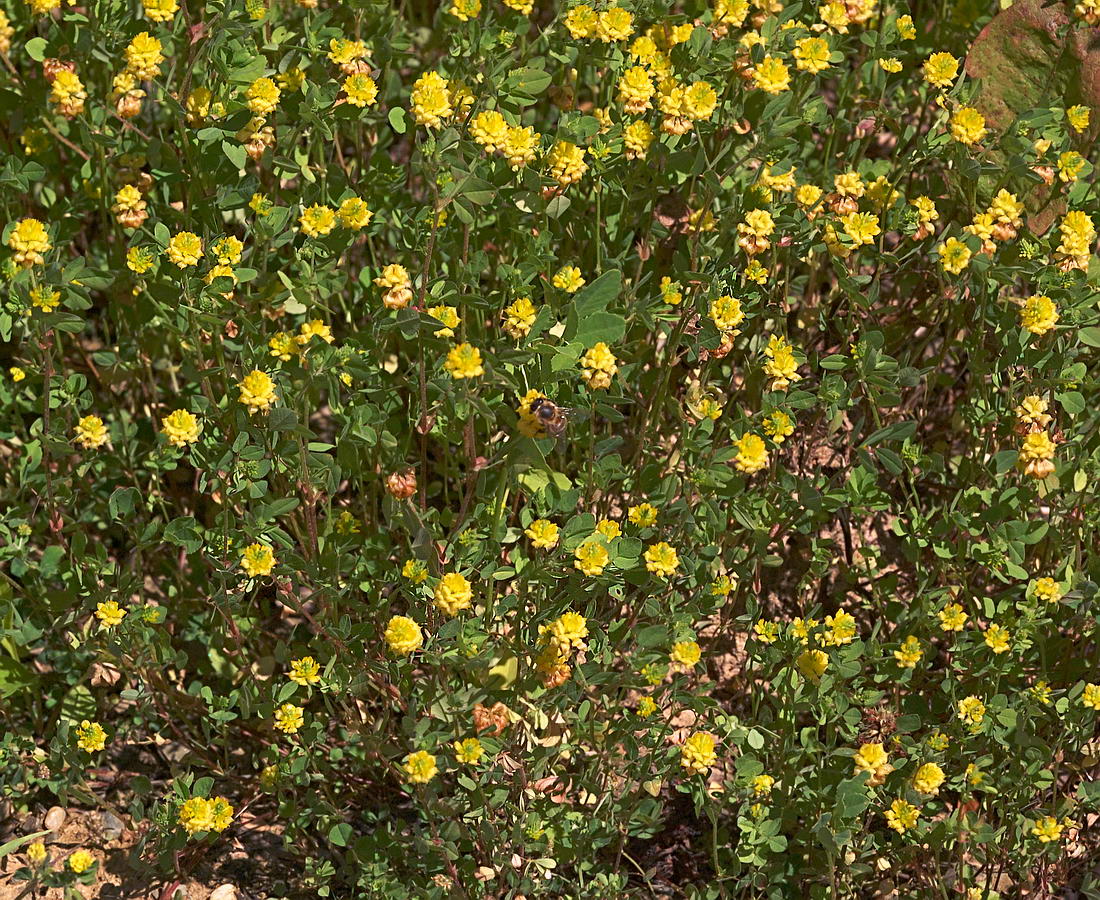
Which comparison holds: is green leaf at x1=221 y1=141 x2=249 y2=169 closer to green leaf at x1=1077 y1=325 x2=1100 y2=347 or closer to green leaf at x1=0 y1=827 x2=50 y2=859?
green leaf at x1=0 y1=827 x2=50 y2=859

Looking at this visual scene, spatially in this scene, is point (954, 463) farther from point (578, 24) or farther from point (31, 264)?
point (31, 264)

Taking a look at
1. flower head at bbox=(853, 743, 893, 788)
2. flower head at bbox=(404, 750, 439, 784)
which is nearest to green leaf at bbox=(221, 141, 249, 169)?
flower head at bbox=(404, 750, 439, 784)

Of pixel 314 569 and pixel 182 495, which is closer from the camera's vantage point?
pixel 314 569

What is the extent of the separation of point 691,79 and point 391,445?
3.56 feet

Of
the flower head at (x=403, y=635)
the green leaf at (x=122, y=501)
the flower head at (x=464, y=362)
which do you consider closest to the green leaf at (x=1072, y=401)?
the flower head at (x=464, y=362)

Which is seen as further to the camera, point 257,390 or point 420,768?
point 257,390

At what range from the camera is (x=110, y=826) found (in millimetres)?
3084

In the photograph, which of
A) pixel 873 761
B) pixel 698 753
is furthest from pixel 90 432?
pixel 873 761

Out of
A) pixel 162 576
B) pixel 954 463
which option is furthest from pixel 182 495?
pixel 954 463

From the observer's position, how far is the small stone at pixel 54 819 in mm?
3068

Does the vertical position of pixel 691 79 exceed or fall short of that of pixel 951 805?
it exceeds it

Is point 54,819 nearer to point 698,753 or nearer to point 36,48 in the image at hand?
point 698,753

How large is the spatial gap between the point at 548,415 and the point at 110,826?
1.56m

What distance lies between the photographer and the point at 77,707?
10.2ft
